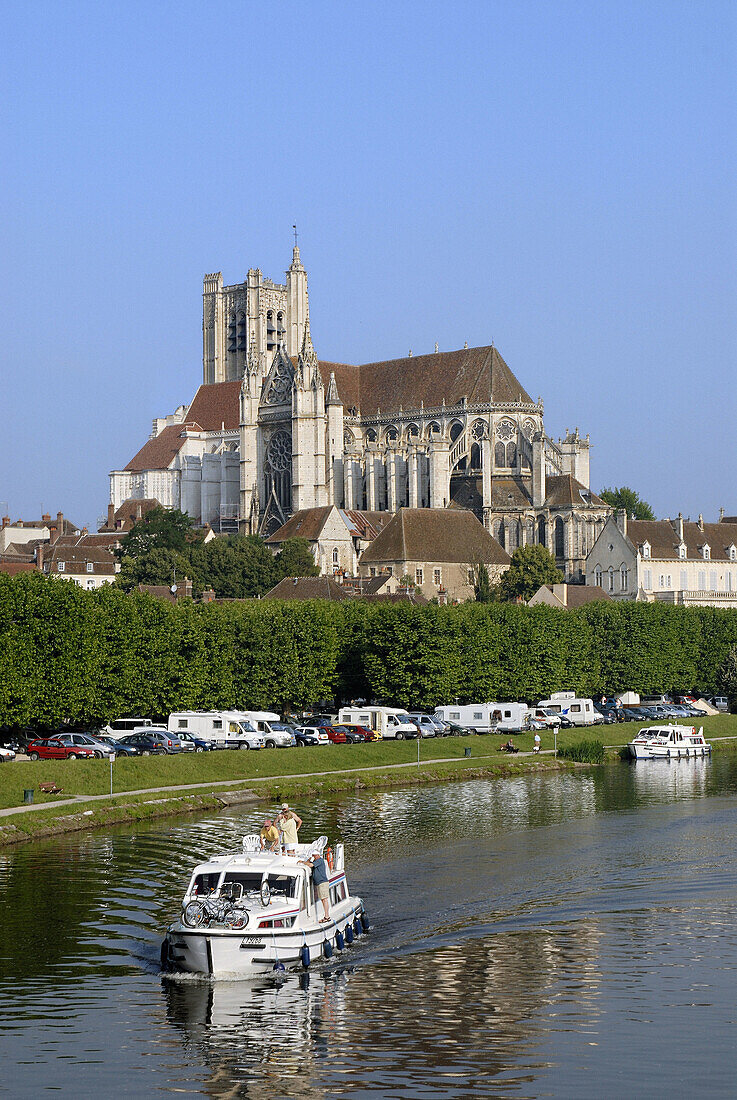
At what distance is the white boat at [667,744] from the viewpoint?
81.1m

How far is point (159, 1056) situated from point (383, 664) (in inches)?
2497

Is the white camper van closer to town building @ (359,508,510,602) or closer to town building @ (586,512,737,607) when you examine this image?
town building @ (359,508,510,602)

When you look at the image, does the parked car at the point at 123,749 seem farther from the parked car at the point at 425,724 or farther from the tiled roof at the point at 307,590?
the tiled roof at the point at 307,590

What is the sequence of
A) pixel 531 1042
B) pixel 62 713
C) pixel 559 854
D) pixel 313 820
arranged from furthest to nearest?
pixel 62 713, pixel 313 820, pixel 559 854, pixel 531 1042

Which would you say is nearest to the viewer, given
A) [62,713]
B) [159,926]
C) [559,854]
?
[159,926]

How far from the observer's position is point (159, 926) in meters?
35.4

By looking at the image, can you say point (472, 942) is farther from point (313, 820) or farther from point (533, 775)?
point (533, 775)

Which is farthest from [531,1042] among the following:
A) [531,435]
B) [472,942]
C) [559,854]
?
[531,435]

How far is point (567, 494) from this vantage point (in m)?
172

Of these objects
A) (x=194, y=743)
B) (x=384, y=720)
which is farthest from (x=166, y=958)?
(x=384, y=720)

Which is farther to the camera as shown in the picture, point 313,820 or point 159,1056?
point 313,820

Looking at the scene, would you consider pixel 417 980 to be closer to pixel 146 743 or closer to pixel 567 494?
pixel 146 743

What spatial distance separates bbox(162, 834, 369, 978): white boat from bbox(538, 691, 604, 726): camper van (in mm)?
60096

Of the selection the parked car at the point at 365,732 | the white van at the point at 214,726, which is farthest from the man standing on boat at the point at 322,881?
the parked car at the point at 365,732
